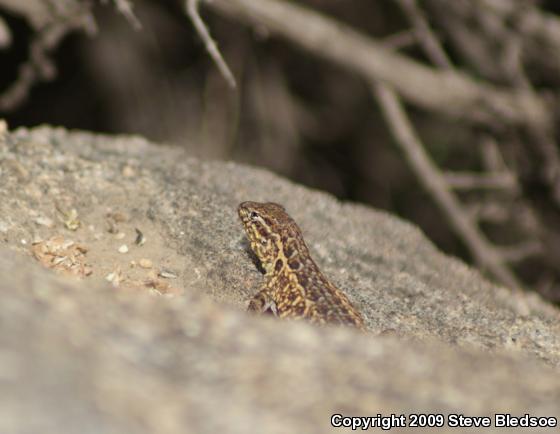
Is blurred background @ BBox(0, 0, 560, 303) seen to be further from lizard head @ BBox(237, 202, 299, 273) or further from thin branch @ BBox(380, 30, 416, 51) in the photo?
lizard head @ BBox(237, 202, 299, 273)

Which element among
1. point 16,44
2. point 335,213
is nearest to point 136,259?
point 335,213

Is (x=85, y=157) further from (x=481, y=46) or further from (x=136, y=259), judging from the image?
(x=481, y=46)

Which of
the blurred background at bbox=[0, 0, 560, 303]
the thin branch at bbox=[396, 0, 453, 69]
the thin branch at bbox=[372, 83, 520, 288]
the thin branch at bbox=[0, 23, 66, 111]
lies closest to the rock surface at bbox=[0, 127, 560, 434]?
the thin branch at bbox=[0, 23, 66, 111]

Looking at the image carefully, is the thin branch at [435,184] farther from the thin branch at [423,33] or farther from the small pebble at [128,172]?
the small pebble at [128,172]

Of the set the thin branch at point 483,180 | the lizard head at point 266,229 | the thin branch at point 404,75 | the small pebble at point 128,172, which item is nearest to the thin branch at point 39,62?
the thin branch at point 404,75

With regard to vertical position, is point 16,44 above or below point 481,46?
below

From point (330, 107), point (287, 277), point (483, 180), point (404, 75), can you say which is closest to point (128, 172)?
point (287, 277)
